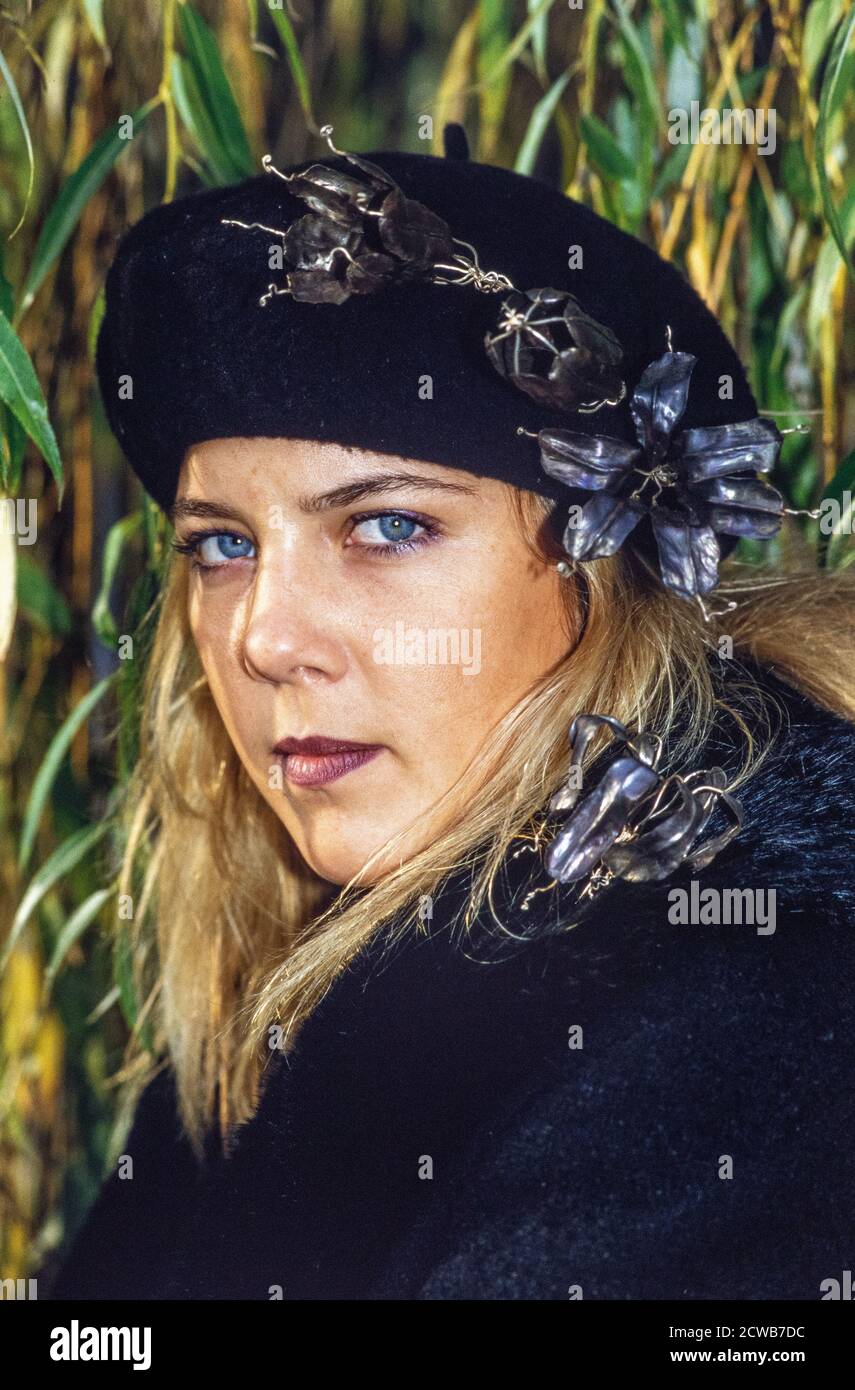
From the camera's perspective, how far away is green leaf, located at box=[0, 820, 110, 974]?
127 cm

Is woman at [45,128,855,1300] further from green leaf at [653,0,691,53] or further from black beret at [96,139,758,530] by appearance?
green leaf at [653,0,691,53]

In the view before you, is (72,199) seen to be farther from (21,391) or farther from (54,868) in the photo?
(54,868)

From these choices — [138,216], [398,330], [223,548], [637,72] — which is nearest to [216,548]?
[223,548]

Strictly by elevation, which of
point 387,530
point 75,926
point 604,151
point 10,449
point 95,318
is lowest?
point 75,926

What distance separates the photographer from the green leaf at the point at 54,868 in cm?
127

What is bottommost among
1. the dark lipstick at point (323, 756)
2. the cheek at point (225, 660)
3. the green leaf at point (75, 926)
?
the green leaf at point (75, 926)

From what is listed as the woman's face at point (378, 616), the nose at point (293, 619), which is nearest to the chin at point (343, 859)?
the woman's face at point (378, 616)

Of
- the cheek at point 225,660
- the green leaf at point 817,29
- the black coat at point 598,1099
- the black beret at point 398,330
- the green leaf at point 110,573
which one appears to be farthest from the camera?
the green leaf at point 110,573

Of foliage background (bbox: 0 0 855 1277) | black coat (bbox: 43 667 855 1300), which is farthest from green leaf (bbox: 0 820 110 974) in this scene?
black coat (bbox: 43 667 855 1300)

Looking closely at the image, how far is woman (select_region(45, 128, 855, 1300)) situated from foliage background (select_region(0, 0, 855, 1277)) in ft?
0.66

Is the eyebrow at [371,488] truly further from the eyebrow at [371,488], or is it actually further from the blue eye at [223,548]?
the blue eye at [223,548]

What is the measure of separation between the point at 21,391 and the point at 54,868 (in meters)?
0.47

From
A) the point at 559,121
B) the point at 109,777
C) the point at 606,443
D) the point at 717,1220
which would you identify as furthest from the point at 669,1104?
the point at 559,121

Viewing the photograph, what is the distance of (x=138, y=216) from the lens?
4.31 ft
